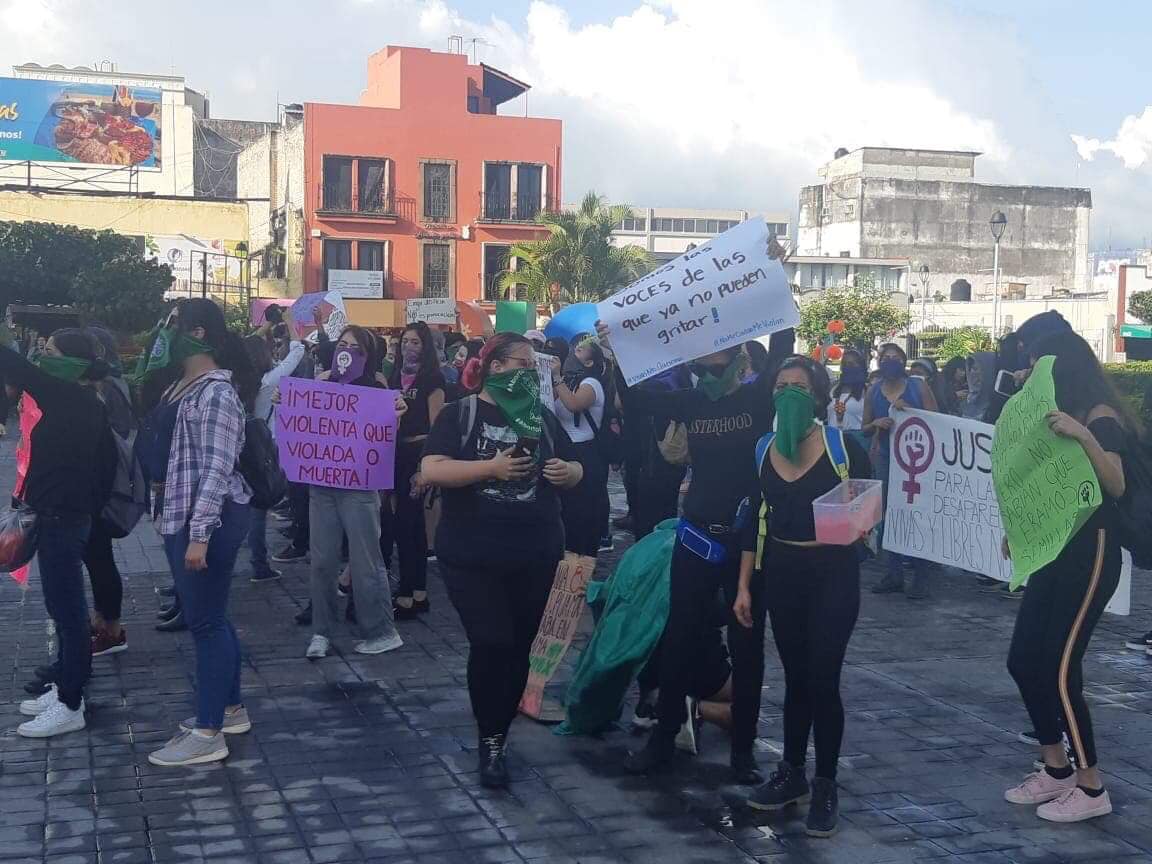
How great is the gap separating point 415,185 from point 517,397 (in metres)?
43.6

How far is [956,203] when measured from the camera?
7025cm

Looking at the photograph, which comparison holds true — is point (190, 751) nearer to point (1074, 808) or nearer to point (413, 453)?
point (413, 453)

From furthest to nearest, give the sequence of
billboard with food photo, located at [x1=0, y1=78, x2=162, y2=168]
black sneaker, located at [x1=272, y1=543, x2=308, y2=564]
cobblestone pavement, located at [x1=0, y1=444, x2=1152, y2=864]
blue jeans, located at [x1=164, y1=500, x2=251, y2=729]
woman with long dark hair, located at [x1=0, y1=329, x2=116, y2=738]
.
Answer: billboard with food photo, located at [x1=0, y1=78, x2=162, y2=168], black sneaker, located at [x1=272, y1=543, x2=308, y2=564], woman with long dark hair, located at [x1=0, y1=329, x2=116, y2=738], blue jeans, located at [x1=164, y1=500, x2=251, y2=729], cobblestone pavement, located at [x1=0, y1=444, x2=1152, y2=864]

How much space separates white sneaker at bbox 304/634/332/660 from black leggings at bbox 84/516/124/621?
112 cm

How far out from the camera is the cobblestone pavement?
4.77 meters

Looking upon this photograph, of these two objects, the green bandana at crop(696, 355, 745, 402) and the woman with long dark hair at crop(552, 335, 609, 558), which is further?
the woman with long dark hair at crop(552, 335, 609, 558)

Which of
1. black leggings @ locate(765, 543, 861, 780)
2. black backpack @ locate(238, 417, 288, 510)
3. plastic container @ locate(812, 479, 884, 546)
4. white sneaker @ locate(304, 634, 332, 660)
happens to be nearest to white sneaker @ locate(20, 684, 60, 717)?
black backpack @ locate(238, 417, 288, 510)

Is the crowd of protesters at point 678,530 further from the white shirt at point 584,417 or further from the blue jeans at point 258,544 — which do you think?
the blue jeans at point 258,544

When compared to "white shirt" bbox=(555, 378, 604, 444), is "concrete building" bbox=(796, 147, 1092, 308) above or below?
above

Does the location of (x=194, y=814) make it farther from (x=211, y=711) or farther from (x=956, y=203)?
(x=956, y=203)

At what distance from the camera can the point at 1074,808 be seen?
5.06 metres

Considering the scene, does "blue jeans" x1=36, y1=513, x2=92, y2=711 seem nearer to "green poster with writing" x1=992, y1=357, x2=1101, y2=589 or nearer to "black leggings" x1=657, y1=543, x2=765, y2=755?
"black leggings" x1=657, y1=543, x2=765, y2=755

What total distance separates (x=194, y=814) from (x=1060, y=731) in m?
3.42

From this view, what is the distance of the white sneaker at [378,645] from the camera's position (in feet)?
24.6
